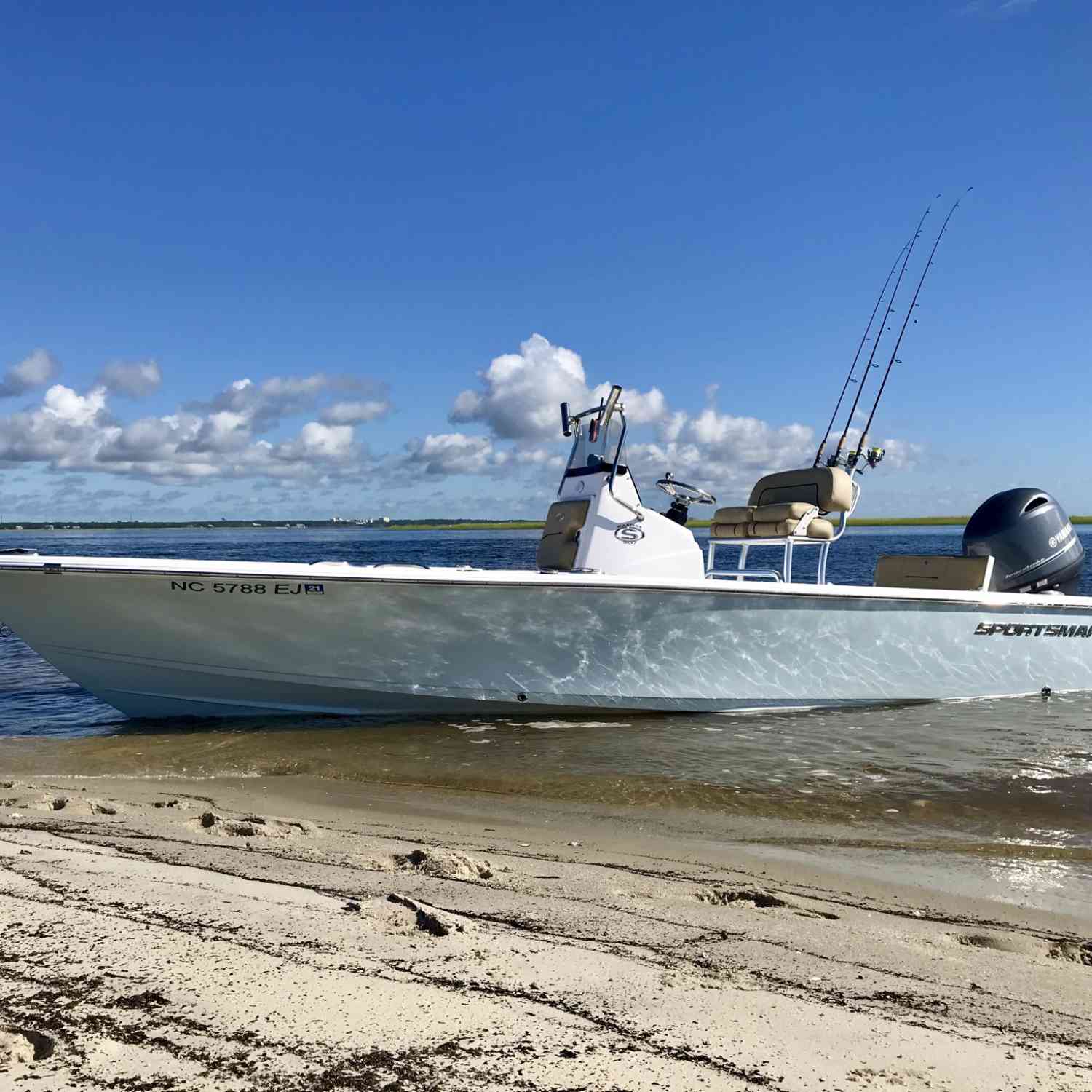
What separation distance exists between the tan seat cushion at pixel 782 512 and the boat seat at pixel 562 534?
59.0 inches

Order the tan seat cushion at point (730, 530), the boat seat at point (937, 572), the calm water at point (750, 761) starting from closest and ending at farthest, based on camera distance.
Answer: the calm water at point (750, 761) → the tan seat cushion at point (730, 530) → the boat seat at point (937, 572)

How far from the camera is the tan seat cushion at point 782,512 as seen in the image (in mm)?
7461

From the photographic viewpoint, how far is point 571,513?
7.50m

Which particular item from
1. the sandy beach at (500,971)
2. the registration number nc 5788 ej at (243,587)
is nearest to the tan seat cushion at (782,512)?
the registration number nc 5788 ej at (243,587)

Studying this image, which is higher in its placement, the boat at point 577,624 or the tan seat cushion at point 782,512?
the tan seat cushion at point 782,512

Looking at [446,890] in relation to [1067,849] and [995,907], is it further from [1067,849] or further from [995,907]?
[1067,849]

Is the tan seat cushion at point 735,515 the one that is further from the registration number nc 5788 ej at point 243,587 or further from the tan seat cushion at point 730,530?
the registration number nc 5788 ej at point 243,587

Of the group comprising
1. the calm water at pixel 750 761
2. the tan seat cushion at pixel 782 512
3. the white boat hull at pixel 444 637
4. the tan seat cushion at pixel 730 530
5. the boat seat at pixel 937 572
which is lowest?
the calm water at pixel 750 761

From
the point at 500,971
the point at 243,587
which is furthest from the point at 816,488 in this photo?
the point at 500,971

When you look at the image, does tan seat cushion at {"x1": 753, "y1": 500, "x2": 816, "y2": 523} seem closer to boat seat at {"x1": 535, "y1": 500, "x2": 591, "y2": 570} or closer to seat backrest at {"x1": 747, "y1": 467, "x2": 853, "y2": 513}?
seat backrest at {"x1": 747, "y1": 467, "x2": 853, "y2": 513}

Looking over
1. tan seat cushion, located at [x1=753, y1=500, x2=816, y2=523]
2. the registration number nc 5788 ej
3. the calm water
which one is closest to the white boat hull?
the registration number nc 5788 ej

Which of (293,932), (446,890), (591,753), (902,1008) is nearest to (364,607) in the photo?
(591,753)

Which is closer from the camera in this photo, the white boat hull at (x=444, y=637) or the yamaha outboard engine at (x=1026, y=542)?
the white boat hull at (x=444, y=637)

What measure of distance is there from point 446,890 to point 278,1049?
1207mm
